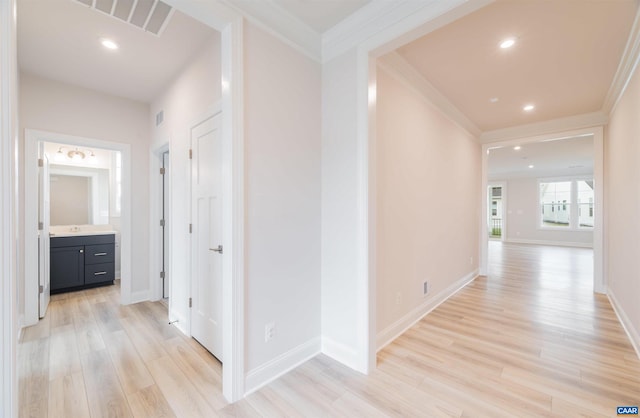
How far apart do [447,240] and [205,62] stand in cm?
363

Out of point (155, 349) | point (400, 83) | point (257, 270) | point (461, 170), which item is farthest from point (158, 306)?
point (461, 170)

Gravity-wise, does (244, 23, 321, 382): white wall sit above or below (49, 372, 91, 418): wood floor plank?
above

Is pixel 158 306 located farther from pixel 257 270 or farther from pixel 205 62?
pixel 205 62

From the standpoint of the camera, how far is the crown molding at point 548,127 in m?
3.99

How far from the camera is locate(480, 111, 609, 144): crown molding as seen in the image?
3.99 metres

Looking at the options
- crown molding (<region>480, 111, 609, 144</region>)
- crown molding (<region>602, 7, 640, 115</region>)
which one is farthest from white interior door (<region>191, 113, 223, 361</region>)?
crown molding (<region>480, 111, 609, 144</region>)

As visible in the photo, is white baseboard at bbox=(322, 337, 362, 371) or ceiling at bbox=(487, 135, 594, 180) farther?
ceiling at bbox=(487, 135, 594, 180)

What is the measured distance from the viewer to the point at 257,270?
1865 millimetres

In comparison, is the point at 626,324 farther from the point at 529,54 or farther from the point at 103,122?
the point at 103,122

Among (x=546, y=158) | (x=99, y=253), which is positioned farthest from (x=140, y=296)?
(x=546, y=158)

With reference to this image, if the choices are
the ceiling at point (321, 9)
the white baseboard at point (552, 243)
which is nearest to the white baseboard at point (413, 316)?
the ceiling at point (321, 9)

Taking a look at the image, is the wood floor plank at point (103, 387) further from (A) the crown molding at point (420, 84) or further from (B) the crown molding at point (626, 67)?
(B) the crown molding at point (626, 67)

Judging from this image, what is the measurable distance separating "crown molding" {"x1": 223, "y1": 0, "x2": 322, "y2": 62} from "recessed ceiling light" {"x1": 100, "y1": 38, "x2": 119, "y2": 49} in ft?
5.01

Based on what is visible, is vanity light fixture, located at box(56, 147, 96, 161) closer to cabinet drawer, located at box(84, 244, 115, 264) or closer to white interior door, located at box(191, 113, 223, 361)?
cabinet drawer, located at box(84, 244, 115, 264)
